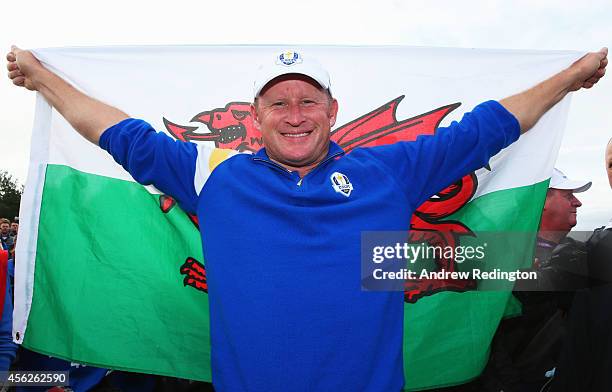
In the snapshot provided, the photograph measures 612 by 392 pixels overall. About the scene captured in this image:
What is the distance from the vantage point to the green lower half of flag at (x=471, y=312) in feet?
10.8

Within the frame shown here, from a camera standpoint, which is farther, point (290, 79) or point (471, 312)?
point (471, 312)

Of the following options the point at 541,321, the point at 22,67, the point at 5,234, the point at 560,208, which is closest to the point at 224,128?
the point at 22,67

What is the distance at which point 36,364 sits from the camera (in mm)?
4281

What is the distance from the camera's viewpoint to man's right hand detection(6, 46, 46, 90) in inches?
117

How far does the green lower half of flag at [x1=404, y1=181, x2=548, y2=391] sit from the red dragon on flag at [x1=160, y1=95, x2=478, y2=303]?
3.2 inches

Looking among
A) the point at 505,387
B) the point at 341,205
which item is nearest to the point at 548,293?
the point at 505,387

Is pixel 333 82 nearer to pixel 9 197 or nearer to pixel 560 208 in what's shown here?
pixel 560 208

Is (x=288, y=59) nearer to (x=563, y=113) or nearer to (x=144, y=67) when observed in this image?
(x=144, y=67)

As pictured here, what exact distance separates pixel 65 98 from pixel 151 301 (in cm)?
138

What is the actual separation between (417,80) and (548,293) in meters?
1.91

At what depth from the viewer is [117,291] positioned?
10.8ft

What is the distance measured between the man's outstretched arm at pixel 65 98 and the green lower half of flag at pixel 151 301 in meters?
0.69

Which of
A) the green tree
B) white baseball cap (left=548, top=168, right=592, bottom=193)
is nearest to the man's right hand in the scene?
white baseball cap (left=548, top=168, right=592, bottom=193)

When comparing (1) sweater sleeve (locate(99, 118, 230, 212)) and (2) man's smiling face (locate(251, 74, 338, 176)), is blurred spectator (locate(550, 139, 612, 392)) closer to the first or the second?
(2) man's smiling face (locate(251, 74, 338, 176))
